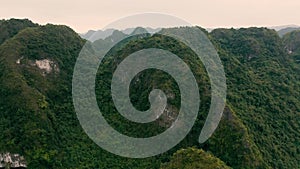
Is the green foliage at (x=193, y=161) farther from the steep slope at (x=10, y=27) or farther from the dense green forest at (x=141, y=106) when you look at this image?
the steep slope at (x=10, y=27)

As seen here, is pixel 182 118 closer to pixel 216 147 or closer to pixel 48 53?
pixel 216 147

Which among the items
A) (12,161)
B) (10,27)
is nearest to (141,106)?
(12,161)

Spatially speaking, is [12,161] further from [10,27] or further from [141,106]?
[10,27]

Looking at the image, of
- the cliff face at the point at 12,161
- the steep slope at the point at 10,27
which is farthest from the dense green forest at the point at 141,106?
the cliff face at the point at 12,161

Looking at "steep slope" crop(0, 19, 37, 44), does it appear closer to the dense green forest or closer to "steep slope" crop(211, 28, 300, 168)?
the dense green forest

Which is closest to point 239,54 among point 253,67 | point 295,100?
point 253,67

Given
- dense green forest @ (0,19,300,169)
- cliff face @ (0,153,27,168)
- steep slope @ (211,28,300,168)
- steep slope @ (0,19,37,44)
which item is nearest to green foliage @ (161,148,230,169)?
dense green forest @ (0,19,300,169)
